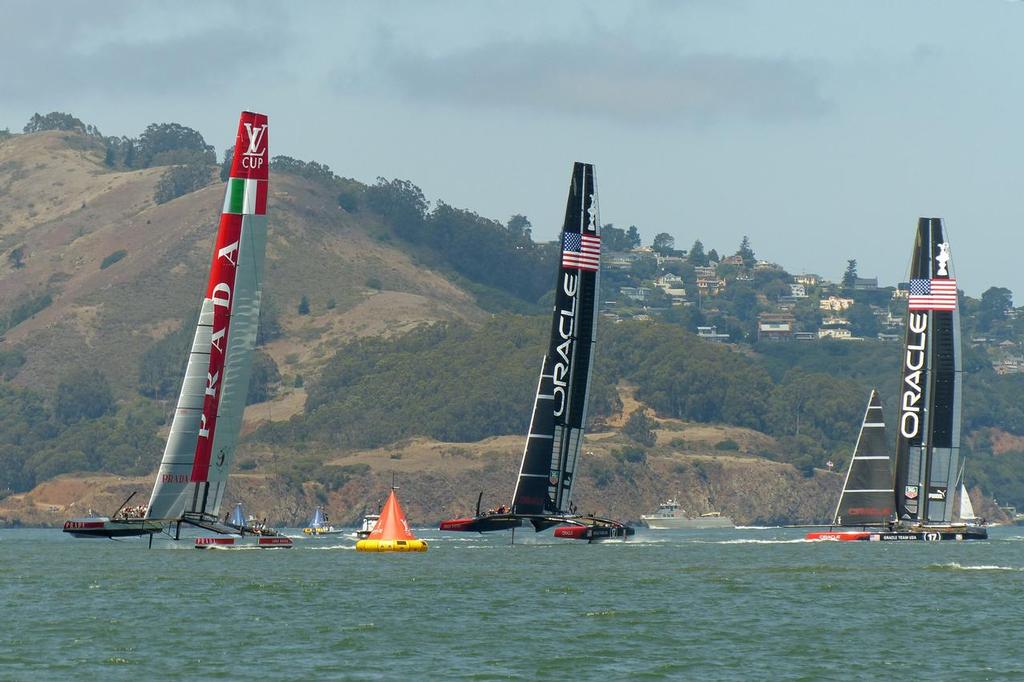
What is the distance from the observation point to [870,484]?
3605 inches

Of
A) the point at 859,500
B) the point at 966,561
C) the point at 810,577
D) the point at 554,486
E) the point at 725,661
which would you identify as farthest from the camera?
the point at 859,500

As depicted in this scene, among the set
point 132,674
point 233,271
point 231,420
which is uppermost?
point 233,271

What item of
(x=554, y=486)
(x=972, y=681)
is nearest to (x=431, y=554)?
(x=554, y=486)

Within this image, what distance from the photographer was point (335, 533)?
128 m

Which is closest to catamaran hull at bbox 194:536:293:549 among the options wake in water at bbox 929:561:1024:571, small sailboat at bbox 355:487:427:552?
small sailboat at bbox 355:487:427:552

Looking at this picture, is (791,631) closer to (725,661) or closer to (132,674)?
(725,661)

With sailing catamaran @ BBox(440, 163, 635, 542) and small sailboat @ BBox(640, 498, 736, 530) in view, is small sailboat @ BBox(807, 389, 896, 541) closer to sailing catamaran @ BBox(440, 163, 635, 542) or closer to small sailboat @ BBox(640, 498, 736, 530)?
sailing catamaran @ BBox(440, 163, 635, 542)

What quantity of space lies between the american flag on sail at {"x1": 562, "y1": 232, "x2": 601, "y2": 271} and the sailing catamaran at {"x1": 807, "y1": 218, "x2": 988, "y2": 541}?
1566 centimetres

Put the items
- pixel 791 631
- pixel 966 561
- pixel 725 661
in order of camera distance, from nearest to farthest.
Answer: pixel 725 661 < pixel 791 631 < pixel 966 561

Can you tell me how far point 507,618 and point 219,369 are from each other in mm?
24185

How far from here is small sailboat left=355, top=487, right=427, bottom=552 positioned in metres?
85.3

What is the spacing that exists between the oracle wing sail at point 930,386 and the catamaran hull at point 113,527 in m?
36.6

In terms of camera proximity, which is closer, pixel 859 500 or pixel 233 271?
pixel 233 271

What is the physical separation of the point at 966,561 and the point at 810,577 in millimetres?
14118
